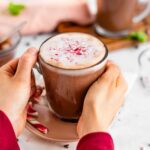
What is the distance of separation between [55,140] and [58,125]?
38mm

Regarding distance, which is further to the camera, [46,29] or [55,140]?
[46,29]

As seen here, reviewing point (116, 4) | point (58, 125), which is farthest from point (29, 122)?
point (116, 4)

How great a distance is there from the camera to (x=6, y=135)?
56cm

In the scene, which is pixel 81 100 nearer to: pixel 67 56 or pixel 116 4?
pixel 67 56

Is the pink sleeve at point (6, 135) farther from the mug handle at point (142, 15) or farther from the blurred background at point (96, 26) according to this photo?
the mug handle at point (142, 15)

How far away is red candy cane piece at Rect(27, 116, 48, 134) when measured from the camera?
637mm

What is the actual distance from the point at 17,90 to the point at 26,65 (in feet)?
0.16

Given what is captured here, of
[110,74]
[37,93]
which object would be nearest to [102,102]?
[110,74]

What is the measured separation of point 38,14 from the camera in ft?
3.14

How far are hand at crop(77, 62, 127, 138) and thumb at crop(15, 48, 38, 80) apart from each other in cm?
11

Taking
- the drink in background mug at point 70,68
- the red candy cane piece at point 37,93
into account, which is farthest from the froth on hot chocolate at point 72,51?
the red candy cane piece at point 37,93

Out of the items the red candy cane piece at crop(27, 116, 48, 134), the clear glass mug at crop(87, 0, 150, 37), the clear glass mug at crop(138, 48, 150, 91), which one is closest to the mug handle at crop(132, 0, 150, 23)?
the clear glass mug at crop(87, 0, 150, 37)

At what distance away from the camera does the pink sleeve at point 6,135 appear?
0.55m

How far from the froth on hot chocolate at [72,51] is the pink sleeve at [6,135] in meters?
0.12
